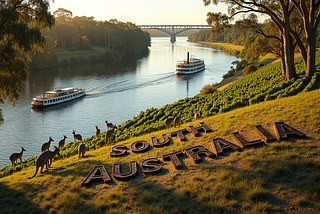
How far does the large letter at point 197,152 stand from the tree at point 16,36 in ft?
47.1

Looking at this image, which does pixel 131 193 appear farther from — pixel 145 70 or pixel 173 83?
pixel 145 70

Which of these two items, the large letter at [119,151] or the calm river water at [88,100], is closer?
the large letter at [119,151]

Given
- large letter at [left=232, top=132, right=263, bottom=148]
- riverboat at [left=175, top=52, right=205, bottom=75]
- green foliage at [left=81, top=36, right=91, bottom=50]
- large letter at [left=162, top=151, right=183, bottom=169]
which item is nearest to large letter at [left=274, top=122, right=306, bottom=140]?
large letter at [left=232, top=132, right=263, bottom=148]

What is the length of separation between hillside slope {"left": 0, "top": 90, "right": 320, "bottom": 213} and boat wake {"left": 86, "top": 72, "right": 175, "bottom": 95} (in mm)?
55801

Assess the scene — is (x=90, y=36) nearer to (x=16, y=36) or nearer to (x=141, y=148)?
(x=16, y=36)

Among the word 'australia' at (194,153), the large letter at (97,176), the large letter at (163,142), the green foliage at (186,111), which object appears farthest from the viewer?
the green foliage at (186,111)

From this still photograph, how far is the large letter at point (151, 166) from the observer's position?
13.2 metres

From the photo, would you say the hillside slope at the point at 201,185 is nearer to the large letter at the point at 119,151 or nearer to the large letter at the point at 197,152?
the large letter at the point at 197,152

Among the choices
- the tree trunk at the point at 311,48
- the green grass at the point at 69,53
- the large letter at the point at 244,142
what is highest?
the green grass at the point at 69,53

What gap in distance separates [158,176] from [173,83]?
70.2 metres

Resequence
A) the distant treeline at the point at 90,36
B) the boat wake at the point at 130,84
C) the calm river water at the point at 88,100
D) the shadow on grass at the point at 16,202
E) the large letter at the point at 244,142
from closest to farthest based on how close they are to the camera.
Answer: the shadow on grass at the point at 16,202, the large letter at the point at 244,142, the calm river water at the point at 88,100, the boat wake at the point at 130,84, the distant treeline at the point at 90,36

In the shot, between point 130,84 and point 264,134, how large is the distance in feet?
216

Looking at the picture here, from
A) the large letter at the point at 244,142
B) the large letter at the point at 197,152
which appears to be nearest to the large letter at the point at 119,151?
the large letter at the point at 197,152

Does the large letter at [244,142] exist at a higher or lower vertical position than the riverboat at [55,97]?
higher
